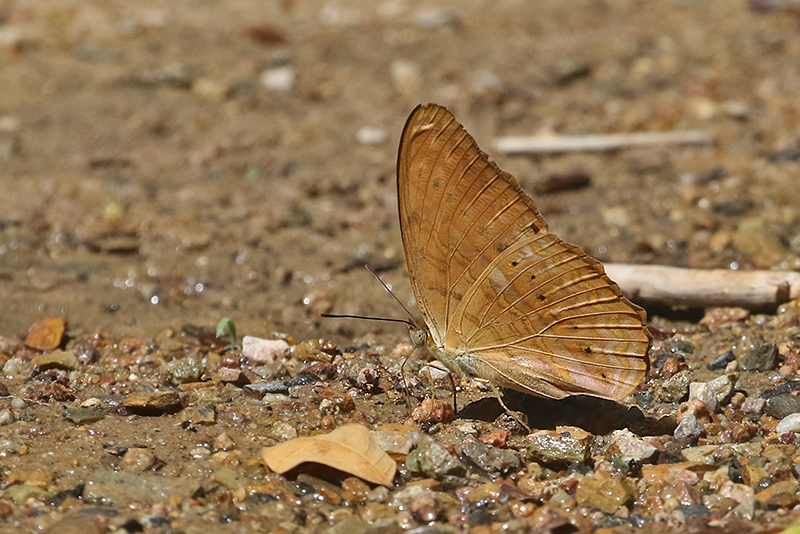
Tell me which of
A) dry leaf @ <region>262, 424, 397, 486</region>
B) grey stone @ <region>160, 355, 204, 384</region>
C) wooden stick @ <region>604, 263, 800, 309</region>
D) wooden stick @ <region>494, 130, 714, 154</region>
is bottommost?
grey stone @ <region>160, 355, 204, 384</region>

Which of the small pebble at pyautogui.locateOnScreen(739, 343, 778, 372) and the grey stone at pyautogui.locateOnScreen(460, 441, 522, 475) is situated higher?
the small pebble at pyautogui.locateOnScreen(739, 343, 778, 372)

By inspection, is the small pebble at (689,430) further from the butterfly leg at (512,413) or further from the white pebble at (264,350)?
the white pebble at (264,350)

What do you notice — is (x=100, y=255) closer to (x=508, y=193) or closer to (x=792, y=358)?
(x=508, y=193)

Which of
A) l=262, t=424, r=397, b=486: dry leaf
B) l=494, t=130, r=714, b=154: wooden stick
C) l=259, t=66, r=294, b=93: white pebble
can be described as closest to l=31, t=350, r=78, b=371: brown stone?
l=262, t=424, r=397, b=486: dry leaf

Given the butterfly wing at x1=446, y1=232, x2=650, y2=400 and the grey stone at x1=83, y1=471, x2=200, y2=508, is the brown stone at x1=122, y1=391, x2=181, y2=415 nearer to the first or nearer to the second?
the grey stone at x1=83, y1=471, x2=200, y2=508

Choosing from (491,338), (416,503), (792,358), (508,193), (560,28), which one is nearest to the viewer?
(416,503)

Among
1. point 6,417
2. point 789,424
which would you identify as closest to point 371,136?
point 6,417

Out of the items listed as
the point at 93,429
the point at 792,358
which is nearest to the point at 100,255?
the point at 93,429
